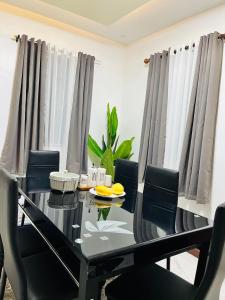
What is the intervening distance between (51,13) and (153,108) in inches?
69.4

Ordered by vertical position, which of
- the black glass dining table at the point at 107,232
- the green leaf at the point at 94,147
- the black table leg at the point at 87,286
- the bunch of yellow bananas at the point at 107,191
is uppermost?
the green leaf at the point at 94,147

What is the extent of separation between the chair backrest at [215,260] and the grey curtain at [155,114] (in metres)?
2.28

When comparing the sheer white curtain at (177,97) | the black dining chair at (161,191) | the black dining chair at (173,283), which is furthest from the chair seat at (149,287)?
the sheer white curtain at (177,97)

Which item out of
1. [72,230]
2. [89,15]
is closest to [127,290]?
Result: [72,230]

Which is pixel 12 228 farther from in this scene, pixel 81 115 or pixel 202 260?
pixel 81 115

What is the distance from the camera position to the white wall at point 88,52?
3.22m

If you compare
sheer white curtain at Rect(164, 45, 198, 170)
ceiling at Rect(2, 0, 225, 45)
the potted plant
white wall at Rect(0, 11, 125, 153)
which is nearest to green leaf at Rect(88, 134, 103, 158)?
the potted plant

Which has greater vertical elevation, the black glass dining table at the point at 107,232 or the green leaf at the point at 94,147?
the green leaf at the point at 94,147

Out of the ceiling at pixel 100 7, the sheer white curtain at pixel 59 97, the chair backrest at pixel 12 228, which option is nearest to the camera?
the chair backrest at pixel 12 228

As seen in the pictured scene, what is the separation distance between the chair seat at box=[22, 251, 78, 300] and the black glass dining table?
51 millimetres

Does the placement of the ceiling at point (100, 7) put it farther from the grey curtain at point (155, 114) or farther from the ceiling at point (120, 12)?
the grey curtain at point (155, 114)

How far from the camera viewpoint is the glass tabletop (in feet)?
3.71

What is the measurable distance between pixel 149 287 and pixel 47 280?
1.70 ft

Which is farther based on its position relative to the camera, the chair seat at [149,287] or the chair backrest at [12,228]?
the chair seat at [149,287]
